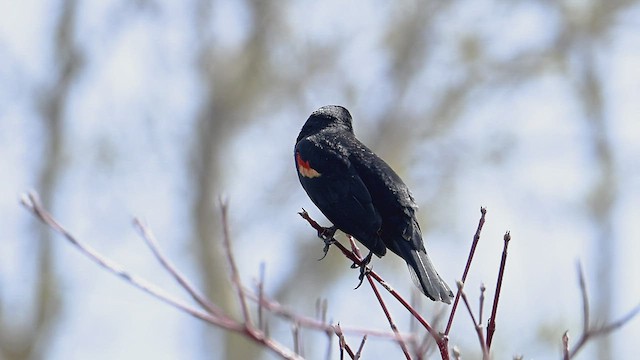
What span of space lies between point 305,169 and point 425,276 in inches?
32.1

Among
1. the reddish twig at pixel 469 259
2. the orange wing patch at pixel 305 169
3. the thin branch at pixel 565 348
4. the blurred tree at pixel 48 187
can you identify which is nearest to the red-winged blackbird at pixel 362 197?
the orange wing patch at pixel 305 169

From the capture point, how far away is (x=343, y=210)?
11.5 feet

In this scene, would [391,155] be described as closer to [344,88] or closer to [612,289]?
[344,88]

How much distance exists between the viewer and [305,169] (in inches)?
150

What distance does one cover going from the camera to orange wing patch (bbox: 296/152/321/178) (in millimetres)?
3719

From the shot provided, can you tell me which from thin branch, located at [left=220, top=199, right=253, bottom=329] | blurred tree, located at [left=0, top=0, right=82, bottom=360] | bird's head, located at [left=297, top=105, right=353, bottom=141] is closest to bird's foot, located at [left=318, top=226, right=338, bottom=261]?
bird's head, located at [left=297, top=105, right=353, bottom=141]

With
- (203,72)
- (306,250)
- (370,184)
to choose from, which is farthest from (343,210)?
(203,72)

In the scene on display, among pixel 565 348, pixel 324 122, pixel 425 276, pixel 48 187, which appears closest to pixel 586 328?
pixel 565 348

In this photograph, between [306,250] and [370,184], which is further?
[306,250]

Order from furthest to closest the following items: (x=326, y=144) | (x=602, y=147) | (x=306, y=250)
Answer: (x=602, y=147) < (x=306, y=250) < (x=326, y=144)

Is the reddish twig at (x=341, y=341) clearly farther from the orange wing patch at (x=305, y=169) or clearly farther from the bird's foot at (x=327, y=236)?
the orange wing patch at (x=305, y=169)

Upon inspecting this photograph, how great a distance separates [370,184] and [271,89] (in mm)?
9281

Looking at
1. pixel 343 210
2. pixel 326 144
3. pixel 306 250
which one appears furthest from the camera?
pixel 306 250

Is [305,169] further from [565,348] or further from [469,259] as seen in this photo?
[565,348]
